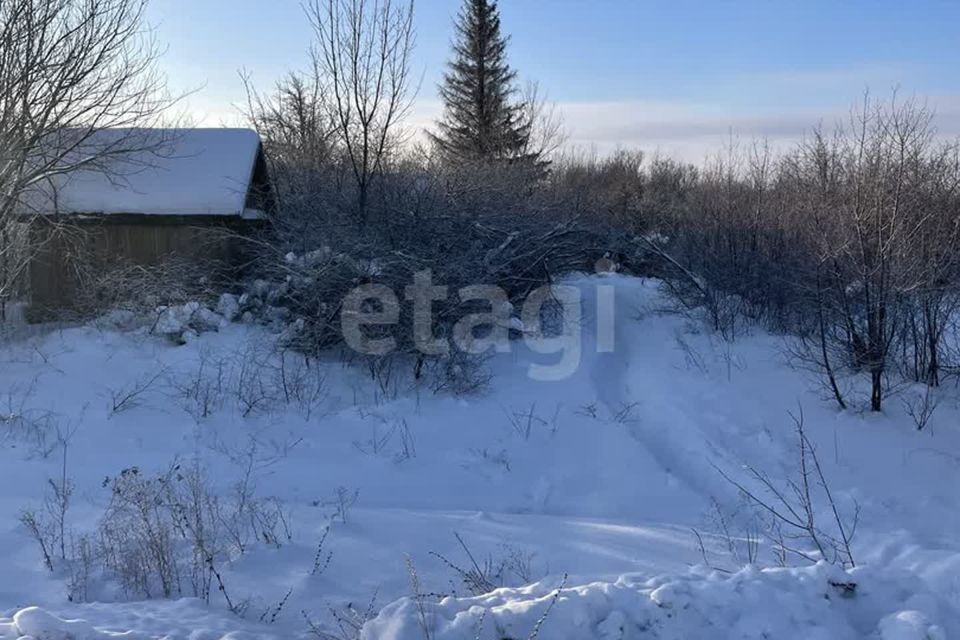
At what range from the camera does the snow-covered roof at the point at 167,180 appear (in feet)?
39.1

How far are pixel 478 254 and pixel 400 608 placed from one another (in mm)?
8530

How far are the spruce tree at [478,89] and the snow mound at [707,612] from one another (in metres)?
24.4

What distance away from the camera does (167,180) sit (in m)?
12.6

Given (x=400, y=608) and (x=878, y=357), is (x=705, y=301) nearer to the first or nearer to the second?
(x=878, y=357)

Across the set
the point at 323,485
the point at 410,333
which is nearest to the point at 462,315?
the point at 410,333

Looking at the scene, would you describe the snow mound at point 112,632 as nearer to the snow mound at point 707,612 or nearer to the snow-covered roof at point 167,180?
the snow mound at point 707,612

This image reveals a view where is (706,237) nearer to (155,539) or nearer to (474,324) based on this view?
(474,324)

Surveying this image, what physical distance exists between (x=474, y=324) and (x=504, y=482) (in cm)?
391

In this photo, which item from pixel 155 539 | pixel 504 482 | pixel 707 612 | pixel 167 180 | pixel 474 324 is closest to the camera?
pixel 707 612

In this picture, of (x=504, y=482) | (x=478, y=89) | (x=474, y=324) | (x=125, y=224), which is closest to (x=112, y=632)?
(x=504, y=482)

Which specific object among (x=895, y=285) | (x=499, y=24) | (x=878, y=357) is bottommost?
(x=878, y=357)

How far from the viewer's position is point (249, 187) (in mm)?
12750

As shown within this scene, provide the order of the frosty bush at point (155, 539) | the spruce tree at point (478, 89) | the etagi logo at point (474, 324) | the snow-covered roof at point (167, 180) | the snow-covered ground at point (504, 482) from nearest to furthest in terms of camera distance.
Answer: the snow-covered ground at point (504, 482) < the frosty bush at point (155, 539) < the etagi logo at point (474, 324) < the snow-covered roof at point (167, 180) < the spruce tree at point (478, 89)

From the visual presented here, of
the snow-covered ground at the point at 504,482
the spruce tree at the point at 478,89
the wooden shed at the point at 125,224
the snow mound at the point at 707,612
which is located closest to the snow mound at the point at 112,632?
the snow-covered ground at the point at 504,482
